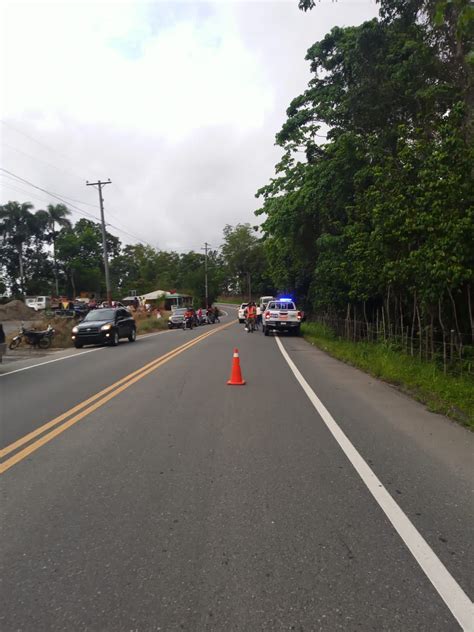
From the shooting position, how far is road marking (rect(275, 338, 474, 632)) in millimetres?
2576

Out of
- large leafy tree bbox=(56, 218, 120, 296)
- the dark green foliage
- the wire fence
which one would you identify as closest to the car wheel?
the dark green foliage

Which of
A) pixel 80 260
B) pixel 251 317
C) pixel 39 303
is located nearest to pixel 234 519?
pixel 251 317

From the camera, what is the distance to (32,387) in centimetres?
990

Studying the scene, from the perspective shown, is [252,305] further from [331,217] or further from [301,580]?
[301,580]

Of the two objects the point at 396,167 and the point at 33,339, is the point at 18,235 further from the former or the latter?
the point at 396,167

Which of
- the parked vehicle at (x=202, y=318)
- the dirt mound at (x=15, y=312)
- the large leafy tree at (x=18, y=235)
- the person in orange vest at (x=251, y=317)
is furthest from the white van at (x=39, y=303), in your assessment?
the person in orange vest at (x=251, y=317)

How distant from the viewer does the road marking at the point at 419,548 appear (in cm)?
258

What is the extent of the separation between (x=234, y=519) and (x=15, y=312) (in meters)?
48.5

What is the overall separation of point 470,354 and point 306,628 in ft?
29.0

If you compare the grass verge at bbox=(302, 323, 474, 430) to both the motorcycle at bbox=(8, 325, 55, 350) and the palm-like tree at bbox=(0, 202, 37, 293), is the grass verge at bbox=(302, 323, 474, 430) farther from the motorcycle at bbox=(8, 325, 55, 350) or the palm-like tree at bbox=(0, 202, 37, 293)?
the palm-like tree at bbox=(0, 202, 37, 293)

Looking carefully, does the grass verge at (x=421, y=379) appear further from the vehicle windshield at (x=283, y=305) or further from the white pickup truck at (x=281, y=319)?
the vehicle windshield at (x=283, y=305)

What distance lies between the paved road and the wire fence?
3.30 metres

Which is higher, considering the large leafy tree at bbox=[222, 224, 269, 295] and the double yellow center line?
the large leafy tree at bbox=[222, 224, 269, 295]

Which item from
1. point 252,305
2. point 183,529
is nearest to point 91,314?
point 252,305
